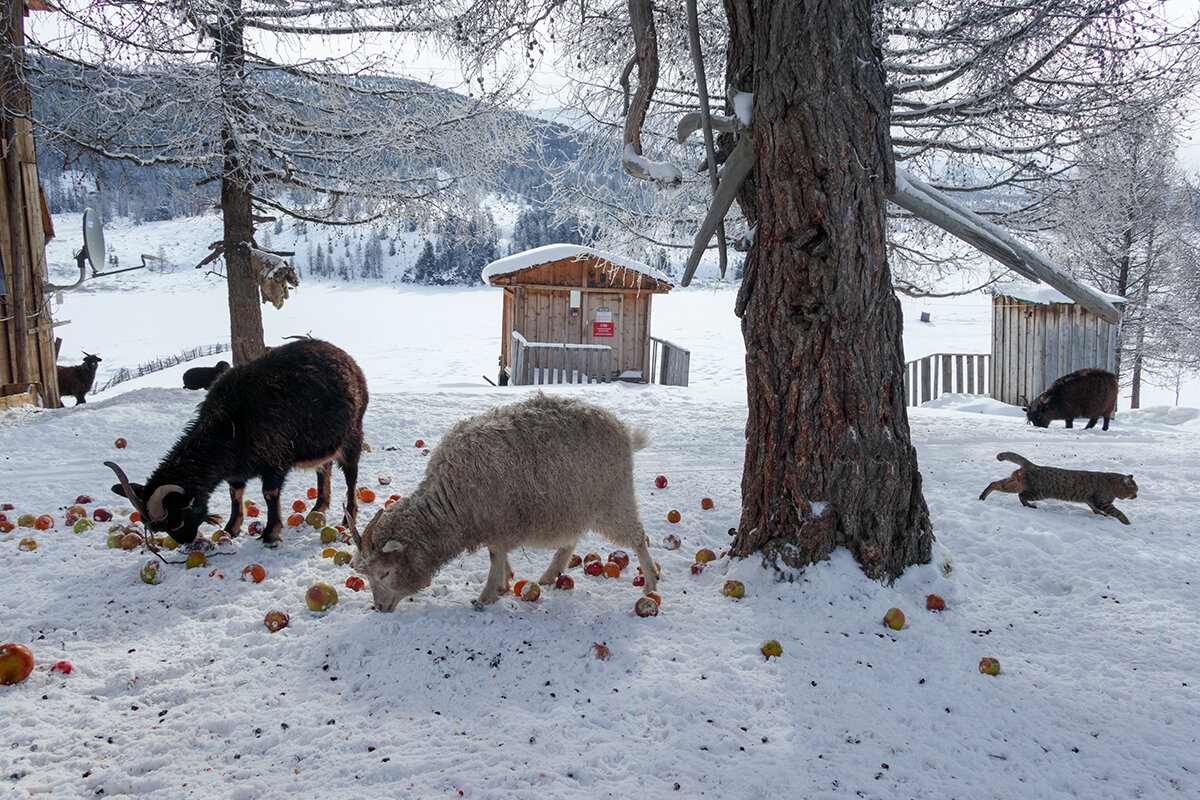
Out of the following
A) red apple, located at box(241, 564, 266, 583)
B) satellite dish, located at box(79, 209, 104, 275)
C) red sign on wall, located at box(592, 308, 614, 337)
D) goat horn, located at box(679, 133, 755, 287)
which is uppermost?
satellite dish, located at box(79, 209, 104, 275)

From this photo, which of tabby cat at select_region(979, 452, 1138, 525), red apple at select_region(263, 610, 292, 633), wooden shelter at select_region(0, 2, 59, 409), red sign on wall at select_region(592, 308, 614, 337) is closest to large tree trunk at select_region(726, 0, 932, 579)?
tabby cat at select_region(979, 452, 1138, 525)

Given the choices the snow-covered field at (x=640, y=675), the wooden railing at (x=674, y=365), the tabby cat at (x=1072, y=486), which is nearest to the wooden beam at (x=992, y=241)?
the snow-covered field at (x=640, y=675)

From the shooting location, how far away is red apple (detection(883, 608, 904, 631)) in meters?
3.45

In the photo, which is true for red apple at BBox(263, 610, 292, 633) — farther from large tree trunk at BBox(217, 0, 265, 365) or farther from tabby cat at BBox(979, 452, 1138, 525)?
large tree trunk at BBox(217, 0, 265, 365)

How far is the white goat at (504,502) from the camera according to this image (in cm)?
361

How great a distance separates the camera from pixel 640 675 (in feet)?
10.0

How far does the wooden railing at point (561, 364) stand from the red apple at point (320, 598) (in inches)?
498

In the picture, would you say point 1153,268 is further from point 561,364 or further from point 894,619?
point 894,619

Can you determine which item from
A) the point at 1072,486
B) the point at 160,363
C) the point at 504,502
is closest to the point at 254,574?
the point at 504,502

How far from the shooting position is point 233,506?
488cm

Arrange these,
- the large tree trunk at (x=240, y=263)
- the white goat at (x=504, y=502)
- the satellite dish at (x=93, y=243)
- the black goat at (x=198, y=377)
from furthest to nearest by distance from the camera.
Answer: the black goat at (x=198, y=377), the large tree trunk at (x=240, y=263), the satellite dish at (x=93, y=243), the white goat at (x=504, y=502)

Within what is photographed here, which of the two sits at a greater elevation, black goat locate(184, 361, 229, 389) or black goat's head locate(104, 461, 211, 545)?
black goat locate(184, 361, 229, 389)

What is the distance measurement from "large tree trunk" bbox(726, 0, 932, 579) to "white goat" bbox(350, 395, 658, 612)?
98cm

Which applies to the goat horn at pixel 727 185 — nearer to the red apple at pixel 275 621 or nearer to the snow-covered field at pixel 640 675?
the snow-covered field at pixel 640 675
